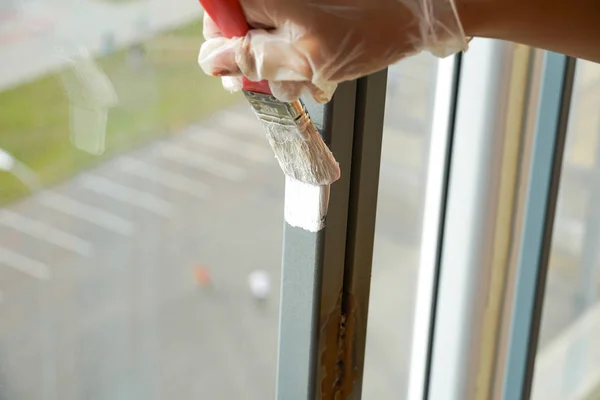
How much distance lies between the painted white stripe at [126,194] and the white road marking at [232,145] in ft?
0.28

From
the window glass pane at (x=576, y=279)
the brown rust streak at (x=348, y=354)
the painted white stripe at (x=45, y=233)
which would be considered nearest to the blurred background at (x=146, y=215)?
the painted white stripe at (x=45, y=233)

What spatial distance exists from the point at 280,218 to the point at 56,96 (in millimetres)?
390

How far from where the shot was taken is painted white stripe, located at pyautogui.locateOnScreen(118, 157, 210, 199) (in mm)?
836

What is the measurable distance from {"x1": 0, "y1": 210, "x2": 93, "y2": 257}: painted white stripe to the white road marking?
0.59 ft

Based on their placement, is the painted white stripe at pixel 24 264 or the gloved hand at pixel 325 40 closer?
the gloved hand at pixel 325 40

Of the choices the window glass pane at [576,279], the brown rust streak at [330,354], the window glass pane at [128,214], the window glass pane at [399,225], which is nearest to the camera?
the window glass pane at [128,214]

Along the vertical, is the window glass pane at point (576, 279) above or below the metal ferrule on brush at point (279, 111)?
below

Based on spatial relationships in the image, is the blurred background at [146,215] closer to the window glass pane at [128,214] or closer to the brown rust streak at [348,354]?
the window glass pane at [128,214]

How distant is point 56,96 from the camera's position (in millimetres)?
710

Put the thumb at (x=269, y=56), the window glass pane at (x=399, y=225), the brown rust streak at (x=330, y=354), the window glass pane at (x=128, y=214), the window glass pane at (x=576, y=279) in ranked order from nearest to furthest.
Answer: the thumb at (x=269, y=56)
the window glass pane at (x=128, y=214)
the brown rust streak at (x=330, y=354)
the window glass pane at (x=399, y=225)
the window glass pane at (x=576, y=279)

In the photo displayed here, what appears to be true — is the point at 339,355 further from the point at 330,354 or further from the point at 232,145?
the point at 232,145

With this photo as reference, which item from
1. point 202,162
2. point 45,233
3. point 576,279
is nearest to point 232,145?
point 202,162

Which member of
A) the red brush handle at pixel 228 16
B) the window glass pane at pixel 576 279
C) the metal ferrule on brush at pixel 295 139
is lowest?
the window glass pane at pixel 576 279

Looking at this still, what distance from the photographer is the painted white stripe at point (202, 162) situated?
882mm
